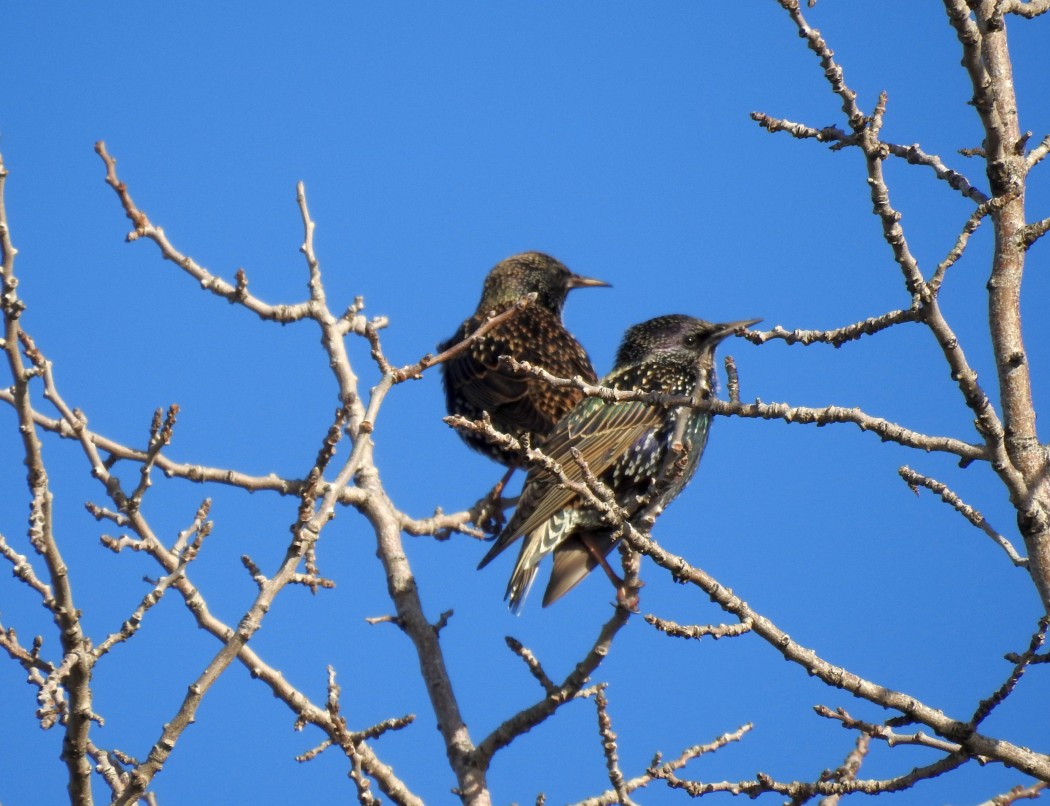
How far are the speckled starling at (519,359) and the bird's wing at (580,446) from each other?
0.80 feet

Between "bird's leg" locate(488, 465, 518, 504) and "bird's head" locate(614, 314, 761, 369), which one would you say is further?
"bird's leg" locate(488, 465, 518, 504)

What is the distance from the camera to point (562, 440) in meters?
5.22

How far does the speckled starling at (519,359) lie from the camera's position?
600 cm

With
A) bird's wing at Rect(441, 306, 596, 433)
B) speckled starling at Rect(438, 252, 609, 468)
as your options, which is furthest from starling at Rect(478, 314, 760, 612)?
bird's wing at Rect(441, 306, 596, 433)

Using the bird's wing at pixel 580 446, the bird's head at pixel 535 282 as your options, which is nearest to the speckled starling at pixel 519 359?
the bird's head at pixel 535 282

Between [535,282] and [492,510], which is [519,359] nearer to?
[492,510]

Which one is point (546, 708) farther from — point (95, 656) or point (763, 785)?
point (95, 656)

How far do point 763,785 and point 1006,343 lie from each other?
0.99m

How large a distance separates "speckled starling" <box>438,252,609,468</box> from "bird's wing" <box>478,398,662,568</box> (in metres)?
0.24

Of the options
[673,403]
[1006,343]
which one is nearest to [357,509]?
[673,403]

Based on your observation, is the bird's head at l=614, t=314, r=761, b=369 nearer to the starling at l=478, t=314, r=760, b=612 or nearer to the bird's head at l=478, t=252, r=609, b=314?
the starling at l=478, t=314, r=760, b=612

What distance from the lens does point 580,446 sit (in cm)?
511

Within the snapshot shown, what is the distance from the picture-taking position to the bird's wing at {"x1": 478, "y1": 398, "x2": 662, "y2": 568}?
4758 millimetres

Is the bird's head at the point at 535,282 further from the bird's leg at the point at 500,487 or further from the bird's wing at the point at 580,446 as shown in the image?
the bird's wing at the point at 580,446
